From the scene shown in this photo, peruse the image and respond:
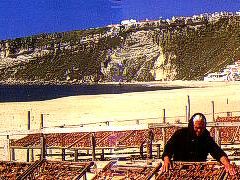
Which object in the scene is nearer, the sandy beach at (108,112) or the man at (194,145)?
the man at (194,145)

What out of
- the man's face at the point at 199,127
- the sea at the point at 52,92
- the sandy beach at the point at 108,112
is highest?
the sea at the point at 52,92

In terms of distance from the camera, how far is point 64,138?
13.7 meters

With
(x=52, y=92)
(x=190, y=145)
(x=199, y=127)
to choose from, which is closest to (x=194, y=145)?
(x=190, y=145)

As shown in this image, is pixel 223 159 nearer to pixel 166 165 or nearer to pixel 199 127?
pixel 199 127

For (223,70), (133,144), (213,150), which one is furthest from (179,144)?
(223,70)

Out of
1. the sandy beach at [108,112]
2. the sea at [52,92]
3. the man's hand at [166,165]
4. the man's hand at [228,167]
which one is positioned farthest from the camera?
the sea at [52,92]

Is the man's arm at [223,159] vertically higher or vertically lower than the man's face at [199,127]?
lower

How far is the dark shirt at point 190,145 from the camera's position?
6671 mm

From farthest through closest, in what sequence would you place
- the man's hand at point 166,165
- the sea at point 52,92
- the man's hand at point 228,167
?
the sea at point 52,92
the man's hand at point 166,165
the man's hand at point 228,167

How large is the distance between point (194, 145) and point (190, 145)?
56mm

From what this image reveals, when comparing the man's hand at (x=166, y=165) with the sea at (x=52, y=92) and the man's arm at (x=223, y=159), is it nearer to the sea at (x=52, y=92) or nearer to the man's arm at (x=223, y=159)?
the man's arm at (x=223, y=159)

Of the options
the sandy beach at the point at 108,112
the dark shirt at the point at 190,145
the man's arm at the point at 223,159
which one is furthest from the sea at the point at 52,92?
the man's arm at the point at 223,159

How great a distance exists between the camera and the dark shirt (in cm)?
667

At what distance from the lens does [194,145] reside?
673 centimetres
